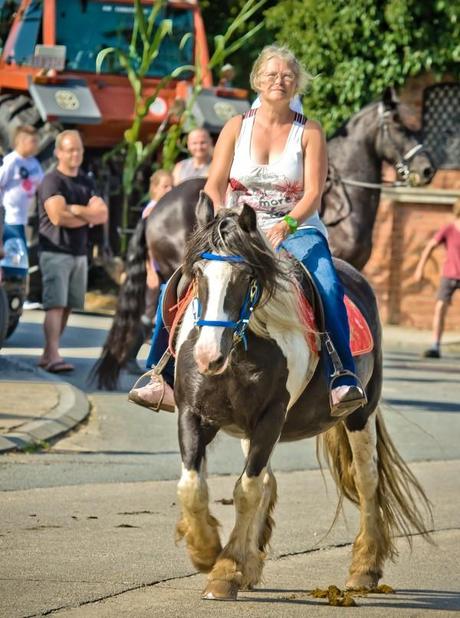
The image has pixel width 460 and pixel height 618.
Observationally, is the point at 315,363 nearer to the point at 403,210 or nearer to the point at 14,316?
the point at 14,316

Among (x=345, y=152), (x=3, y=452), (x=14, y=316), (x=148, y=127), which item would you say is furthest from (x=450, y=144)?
(x=3, y=452)

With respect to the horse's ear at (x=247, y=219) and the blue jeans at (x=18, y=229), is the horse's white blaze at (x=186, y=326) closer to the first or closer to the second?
the horse's ear at (x=247, y=219)

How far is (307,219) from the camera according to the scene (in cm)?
785

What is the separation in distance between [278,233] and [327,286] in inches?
16.2

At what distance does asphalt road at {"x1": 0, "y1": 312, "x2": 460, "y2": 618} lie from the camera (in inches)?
276

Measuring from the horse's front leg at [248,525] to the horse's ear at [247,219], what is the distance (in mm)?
770

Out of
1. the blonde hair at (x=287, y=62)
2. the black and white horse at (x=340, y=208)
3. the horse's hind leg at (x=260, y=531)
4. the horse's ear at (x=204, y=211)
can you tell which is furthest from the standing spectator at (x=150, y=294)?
the horse's ear at (x=204, y=211)

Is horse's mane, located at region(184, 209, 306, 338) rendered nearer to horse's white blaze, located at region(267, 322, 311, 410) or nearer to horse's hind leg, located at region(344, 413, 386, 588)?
horse's white blaze, located at region(267, 322, 311, 410)

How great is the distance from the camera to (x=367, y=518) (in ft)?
26.2

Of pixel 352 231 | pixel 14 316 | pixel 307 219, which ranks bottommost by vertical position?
pixel 14 316

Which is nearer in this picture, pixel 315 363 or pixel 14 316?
pixel 315 363

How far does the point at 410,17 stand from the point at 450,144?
6.56 ft

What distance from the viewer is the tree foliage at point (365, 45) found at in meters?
24.3

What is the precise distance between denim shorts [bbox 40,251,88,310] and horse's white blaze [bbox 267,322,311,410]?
328 inches
